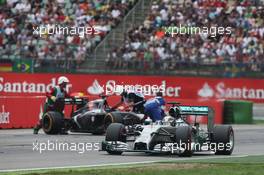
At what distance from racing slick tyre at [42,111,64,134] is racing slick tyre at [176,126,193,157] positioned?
26.6 ft

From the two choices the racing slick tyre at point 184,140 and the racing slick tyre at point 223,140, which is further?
the racing slick tyre at point 223,140

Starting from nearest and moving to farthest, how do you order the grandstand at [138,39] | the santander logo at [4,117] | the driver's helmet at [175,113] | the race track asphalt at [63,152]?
1. the race track asphalt at [63,152]
2. the driver's helmet at [175,113]
3. the santander logo at [4,117]
4. the grandstand at [138,39]

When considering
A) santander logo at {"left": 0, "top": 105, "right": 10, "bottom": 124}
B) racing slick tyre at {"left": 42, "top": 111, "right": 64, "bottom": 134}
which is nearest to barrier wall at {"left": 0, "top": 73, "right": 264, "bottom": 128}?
santander logo at {"left": 0, "top": 105, "right": 10, "bottom": 124}

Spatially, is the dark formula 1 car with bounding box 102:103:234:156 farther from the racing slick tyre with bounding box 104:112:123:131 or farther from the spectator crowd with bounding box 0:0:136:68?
the spectator crowd with bounding box 0:0:136:68

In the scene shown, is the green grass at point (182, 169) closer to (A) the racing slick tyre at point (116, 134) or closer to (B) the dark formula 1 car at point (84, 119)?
(A) the racing slick tyre at point (116, 134)

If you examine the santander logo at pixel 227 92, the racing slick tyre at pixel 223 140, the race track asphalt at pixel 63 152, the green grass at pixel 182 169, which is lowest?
the race track asphalt at pixel 63 152

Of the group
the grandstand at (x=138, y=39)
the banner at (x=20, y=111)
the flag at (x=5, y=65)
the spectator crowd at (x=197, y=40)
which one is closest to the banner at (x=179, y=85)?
the grandstand at (x=138, y=39)

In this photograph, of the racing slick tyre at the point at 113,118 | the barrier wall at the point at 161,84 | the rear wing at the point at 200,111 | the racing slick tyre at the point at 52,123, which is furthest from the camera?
the barrier wall at the point at 161,84

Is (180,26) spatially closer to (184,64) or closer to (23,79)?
(184,64)

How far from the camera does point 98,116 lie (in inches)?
1055

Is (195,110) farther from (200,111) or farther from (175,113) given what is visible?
(175,113)

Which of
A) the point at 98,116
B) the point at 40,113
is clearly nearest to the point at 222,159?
the point at 98,116

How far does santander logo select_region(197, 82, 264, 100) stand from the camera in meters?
37.2

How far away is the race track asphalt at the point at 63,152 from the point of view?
1741 cm
